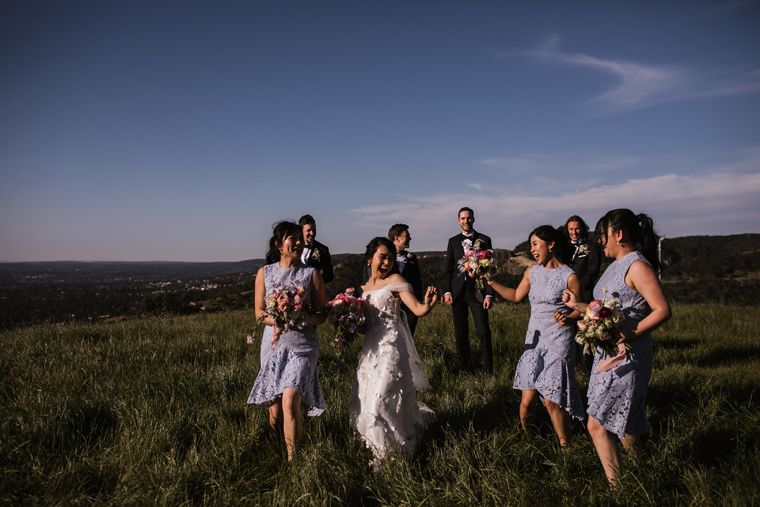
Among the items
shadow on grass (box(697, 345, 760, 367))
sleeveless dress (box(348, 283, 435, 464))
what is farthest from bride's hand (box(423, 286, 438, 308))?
shadow on grass (box(697, 345, 760, 367))

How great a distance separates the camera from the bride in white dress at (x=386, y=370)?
362 cm

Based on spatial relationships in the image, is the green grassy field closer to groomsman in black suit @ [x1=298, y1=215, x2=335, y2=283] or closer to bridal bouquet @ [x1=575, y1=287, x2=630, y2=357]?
bridal bouquet @ [x1=575, y1=287, x2=630, y2=357]

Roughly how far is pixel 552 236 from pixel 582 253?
8.28 ft

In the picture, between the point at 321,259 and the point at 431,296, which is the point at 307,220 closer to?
the point at 321,259

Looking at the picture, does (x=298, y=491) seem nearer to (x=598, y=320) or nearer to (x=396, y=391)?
(x=396, y=391)

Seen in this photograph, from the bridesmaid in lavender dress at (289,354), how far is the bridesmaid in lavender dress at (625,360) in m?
2.26

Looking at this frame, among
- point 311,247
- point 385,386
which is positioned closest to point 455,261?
point 311,247

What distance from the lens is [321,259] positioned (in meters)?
7.02

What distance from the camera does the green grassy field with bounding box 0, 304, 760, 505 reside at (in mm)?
3027

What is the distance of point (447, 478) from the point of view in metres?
3.36

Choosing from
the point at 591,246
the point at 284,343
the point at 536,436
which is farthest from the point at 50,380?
the point at 591,246

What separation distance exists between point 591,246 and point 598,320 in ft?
13.7

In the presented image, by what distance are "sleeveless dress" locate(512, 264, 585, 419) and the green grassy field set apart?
448mm

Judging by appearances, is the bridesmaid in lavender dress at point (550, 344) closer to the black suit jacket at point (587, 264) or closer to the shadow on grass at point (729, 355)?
the black suit jacket at point (587, 264)
